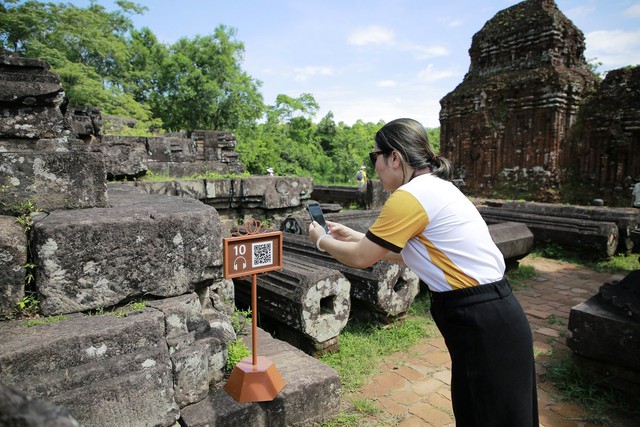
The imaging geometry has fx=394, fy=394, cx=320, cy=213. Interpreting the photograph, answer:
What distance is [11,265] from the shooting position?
5.36 feet

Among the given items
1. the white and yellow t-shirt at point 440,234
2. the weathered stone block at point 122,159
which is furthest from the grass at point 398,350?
the weathered stone block at point 122,159

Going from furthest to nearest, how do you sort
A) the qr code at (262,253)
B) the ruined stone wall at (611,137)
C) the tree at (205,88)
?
the tree at (205,88) < the ruined stone wall at (611,137) < the qr code at (262,253)

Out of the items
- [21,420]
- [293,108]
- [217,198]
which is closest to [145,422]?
[21,420]

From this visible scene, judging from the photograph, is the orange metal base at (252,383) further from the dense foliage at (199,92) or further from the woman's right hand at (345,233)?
the dense foliage at (199,92)

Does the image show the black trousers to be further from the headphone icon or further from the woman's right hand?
the headphone icon

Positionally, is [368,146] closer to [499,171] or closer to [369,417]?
[499,171]

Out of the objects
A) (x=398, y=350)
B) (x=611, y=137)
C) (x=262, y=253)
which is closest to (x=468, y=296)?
(x=262, y=253)

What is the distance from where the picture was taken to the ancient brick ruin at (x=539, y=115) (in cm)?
1029

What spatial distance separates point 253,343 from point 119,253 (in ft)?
2.60

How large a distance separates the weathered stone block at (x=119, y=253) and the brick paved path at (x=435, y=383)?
1.57 m

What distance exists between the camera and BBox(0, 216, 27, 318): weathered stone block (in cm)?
162

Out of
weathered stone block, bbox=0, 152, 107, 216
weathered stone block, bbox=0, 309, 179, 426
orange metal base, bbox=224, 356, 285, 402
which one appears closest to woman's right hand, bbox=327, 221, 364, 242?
orange metal base, bbox=224, 356, 285, 402

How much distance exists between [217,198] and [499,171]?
10.4m

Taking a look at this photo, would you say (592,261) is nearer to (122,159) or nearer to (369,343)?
(369,343)
